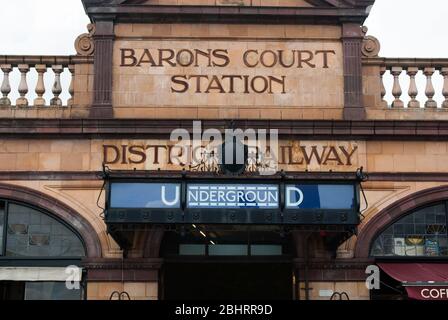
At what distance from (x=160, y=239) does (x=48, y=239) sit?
2.27 meters

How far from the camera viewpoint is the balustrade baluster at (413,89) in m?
18.4

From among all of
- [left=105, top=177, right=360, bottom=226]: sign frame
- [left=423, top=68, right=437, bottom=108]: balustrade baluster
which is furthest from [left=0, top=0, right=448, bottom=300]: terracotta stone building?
[left=105, top=177, right=360, bottom=226]: sign frame

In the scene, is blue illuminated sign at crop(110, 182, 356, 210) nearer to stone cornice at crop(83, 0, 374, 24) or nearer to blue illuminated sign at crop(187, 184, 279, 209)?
blue illuminated sign at crop(187, 184, 279, 209)

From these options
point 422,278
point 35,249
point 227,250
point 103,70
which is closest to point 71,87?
point 103,70

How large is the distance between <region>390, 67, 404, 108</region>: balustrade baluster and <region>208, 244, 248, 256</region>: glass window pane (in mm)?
4421

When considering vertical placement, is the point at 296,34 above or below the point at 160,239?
above

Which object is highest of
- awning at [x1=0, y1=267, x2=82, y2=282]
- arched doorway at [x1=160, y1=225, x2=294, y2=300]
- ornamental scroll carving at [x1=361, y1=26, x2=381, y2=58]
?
ornamental scroll carving at [x1=361, y1=26, x2=381, y2=58]

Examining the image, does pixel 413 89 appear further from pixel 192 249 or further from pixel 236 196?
pixel 192 249

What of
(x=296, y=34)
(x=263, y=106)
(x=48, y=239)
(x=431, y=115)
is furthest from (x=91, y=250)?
(x=431, y=115)

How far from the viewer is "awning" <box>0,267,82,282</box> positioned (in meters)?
17.0

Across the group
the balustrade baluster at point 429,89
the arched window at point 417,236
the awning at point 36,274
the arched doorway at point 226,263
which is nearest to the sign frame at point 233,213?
the arched doorway at point 226,263

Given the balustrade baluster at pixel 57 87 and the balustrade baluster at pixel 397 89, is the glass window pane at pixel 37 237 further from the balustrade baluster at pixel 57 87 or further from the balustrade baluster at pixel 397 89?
the balustrade baluster at pixel 397 89
